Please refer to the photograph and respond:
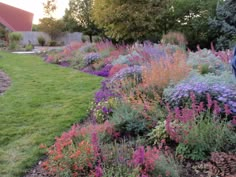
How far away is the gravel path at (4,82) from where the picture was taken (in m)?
6.56

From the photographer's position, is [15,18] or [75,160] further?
[15,18]

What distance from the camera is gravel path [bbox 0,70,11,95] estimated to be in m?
6.56

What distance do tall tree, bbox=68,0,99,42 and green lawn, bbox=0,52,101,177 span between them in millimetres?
18217

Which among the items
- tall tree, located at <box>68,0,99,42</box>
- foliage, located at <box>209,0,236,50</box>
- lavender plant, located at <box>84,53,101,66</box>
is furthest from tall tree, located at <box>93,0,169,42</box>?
tall tree, located at <box>68,0,99,42</box>

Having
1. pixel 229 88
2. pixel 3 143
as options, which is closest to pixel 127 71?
pixel 229 88

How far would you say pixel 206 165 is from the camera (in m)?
2.51

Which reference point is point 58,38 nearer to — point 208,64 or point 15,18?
point 15,18

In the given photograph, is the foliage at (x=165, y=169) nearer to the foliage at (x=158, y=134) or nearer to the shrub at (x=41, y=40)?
the foliage at (x=158, y=134)

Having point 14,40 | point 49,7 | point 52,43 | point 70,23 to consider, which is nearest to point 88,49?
point 14,40

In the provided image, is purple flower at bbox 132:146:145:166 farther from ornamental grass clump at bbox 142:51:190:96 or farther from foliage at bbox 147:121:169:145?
ornamental grass clump at bbox 142:51:190:96

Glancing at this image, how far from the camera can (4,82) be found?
7.31 m

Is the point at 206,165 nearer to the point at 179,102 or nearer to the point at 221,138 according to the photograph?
the point at 221,138

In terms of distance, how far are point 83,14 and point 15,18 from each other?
1540cm

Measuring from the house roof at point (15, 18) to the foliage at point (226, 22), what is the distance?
27828 millimetres
